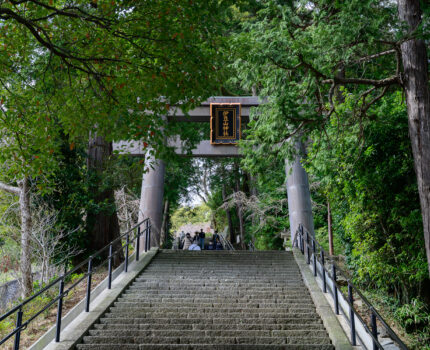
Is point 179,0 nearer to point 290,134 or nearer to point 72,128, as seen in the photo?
point 72,128

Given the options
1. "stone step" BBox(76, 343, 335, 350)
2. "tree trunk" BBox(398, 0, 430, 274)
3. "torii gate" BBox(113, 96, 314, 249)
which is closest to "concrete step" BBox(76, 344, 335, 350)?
"stone step" BBox(76, 343, 335, 350)

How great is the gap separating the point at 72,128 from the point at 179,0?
253 cm

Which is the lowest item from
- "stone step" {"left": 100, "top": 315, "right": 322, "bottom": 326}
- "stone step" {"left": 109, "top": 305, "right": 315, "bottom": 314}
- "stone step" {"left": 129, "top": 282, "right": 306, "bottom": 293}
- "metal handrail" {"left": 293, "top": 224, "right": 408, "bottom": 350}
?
"stone step" {"left": 100, "top": 315, "right": 322, "bottom": 326}

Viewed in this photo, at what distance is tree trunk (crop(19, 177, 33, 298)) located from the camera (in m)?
9.23

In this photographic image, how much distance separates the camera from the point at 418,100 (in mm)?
6273

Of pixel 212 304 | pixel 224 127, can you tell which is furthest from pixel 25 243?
pixel 224 127

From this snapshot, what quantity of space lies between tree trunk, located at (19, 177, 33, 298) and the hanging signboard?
6.31m

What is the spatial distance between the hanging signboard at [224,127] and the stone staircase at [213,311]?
203 inches

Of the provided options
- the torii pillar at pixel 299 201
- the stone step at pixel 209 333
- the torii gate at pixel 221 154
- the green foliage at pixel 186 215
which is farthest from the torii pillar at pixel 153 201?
the green foliage at pixel 186 215

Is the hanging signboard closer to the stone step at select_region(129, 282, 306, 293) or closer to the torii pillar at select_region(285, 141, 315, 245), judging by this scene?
the torii pillar at select_region(285, 141, 315, 245)

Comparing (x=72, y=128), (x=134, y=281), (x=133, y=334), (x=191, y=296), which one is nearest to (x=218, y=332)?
(x=133, y=334)

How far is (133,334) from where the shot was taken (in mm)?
5465

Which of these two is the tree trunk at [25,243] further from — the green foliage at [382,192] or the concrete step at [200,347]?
the green foliage at [382,192]

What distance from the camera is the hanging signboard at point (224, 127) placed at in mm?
13445
